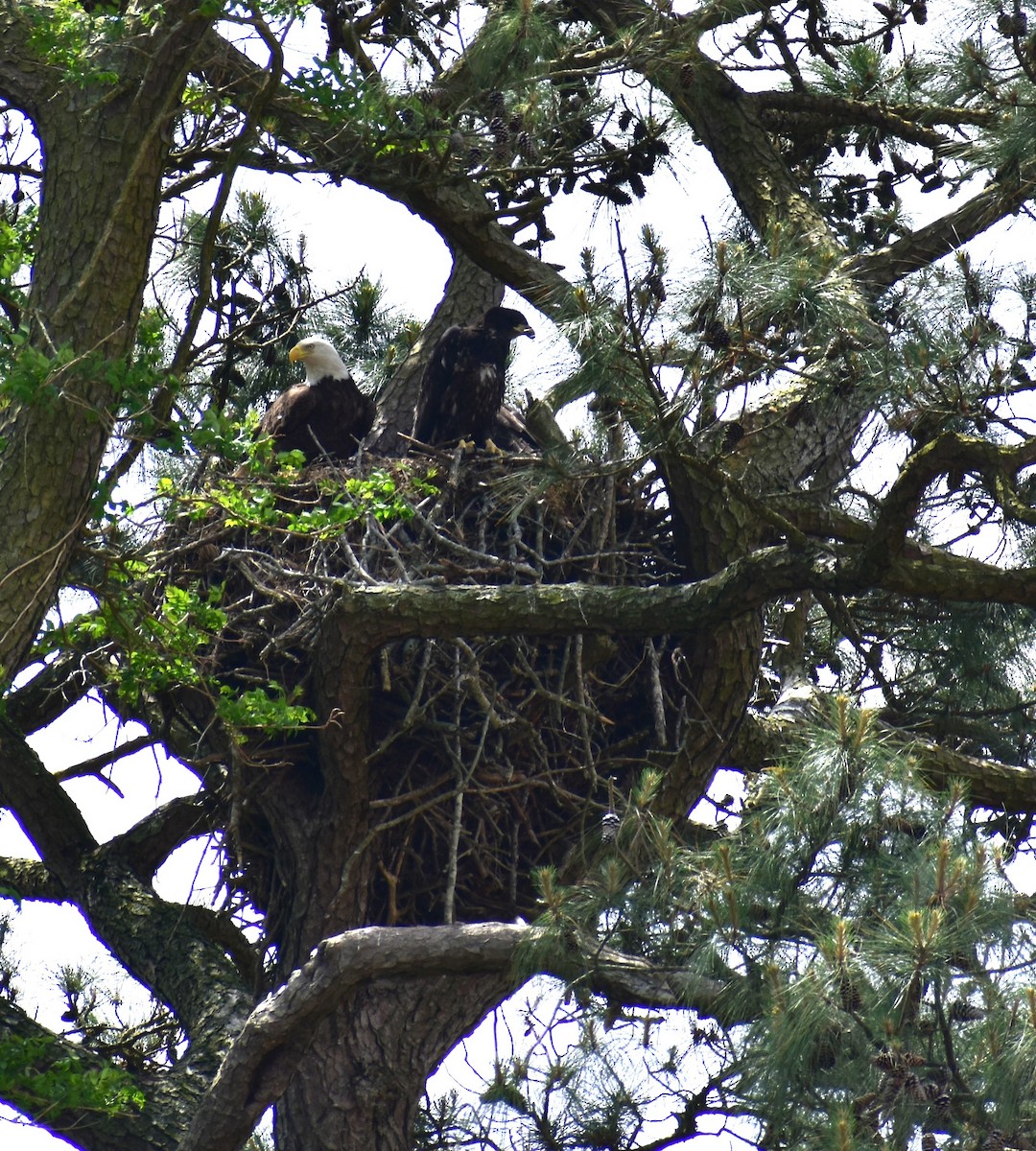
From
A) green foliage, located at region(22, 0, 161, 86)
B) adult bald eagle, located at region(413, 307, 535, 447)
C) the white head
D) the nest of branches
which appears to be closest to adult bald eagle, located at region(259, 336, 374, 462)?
the white head

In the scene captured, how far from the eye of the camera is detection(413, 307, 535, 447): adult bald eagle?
21.0 feet

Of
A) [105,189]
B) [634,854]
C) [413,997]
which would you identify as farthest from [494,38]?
[413,997]

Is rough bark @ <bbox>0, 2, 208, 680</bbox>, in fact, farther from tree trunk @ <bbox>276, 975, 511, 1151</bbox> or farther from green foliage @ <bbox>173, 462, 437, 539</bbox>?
tree trunk @ <bbox>276, 975, 511, 1151</bbox>

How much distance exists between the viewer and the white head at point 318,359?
6707mm

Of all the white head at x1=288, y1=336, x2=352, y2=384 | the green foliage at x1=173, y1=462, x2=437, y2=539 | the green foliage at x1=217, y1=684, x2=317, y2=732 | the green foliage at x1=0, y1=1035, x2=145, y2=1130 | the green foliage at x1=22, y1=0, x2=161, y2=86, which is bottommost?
A: the green foliage at x1=0, y1=1035, x2=145, y2=1130

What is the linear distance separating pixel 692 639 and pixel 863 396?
4.77 feet

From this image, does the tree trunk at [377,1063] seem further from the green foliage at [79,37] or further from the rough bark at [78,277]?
the green foliage at [79,37]

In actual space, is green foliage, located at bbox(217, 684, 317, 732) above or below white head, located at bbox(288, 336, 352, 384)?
below

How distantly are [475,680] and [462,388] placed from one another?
6.38ft

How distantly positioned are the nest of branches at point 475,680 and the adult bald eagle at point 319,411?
1099mm

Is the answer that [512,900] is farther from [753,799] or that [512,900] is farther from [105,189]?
[105,189]

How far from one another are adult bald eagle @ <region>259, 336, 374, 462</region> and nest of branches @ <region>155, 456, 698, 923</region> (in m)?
1.10

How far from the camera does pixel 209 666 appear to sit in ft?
16.8

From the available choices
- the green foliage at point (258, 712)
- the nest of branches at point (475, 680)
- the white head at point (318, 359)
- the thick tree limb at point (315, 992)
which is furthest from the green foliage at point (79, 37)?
the white head at point (318, 359)
